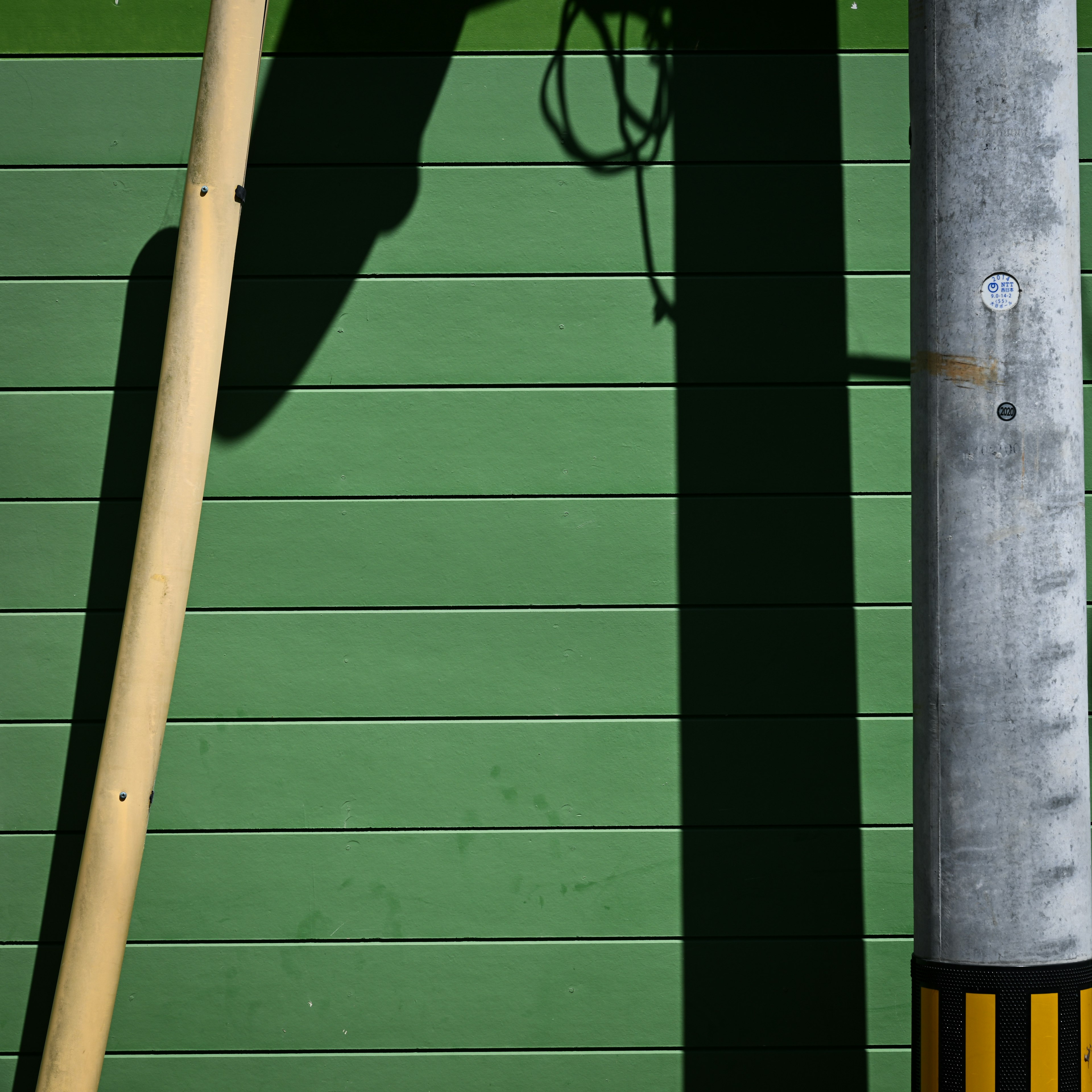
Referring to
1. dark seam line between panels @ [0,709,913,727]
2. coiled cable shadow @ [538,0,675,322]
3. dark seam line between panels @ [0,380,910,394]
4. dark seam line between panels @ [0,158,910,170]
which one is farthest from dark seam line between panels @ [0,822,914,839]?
dark seam line between panels @ [0,158,910,170]

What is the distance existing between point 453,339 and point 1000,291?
1.15 m

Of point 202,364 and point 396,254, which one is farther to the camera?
point 396,254

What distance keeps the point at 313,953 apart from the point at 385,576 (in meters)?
0.88

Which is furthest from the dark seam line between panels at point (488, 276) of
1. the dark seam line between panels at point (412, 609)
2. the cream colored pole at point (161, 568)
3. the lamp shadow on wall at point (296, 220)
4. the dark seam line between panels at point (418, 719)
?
the dark seam line between panels at point (418, 719)

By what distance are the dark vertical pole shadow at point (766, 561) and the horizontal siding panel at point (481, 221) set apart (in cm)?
1

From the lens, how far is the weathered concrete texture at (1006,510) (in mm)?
1462

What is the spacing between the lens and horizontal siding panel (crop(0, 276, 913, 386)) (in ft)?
6.86

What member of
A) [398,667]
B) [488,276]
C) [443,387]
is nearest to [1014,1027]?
[398,667]

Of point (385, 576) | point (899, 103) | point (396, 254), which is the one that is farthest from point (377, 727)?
point (899, 103)

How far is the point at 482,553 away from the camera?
6.84 feet

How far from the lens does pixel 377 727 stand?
6.79 ft

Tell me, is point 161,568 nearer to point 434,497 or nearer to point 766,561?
point 434,497

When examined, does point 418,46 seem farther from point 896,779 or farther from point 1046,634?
point 896,779

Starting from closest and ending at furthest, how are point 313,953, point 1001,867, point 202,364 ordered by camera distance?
point 1001,867 → point 202,364 → point 313,953
